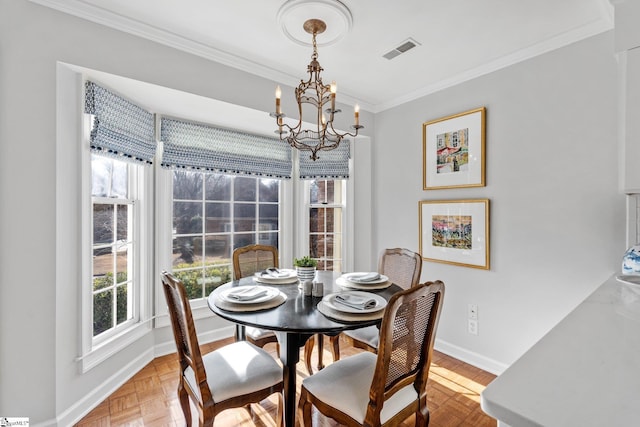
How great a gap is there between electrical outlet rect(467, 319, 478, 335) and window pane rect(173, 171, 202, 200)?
279 cm

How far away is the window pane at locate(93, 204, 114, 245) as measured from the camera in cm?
218

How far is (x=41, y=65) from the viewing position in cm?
169

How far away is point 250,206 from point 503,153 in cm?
248

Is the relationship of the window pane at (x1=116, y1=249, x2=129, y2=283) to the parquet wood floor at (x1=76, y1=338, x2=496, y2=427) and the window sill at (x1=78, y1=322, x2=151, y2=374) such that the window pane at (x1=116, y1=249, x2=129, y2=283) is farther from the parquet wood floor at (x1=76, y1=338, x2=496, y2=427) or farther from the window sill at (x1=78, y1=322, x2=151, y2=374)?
the parquet wood floor at (x1=76, y1=338, x2=496, y2=427)

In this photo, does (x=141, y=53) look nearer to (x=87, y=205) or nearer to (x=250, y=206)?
(x=87, y=205)

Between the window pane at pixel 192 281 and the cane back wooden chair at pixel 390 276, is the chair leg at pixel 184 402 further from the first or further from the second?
the window pane at pixel 192 281

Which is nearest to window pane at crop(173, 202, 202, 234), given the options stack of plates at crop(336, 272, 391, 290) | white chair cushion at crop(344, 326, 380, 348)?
stack of plates at crop(336, 272, 391, 290)

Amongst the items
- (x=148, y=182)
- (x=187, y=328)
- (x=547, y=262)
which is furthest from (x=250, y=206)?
(x=547, y=262)

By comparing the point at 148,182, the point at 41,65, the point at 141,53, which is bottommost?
the point at 148,182

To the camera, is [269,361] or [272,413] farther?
[272,413]

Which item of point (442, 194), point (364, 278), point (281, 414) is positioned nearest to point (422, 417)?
point (281, 414)

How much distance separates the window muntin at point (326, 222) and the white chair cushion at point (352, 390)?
6.54 feet

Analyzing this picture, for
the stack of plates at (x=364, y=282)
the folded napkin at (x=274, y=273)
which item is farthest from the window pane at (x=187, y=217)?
the stack of plates at (x=364, y=282)

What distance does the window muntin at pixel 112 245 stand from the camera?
219 cm
